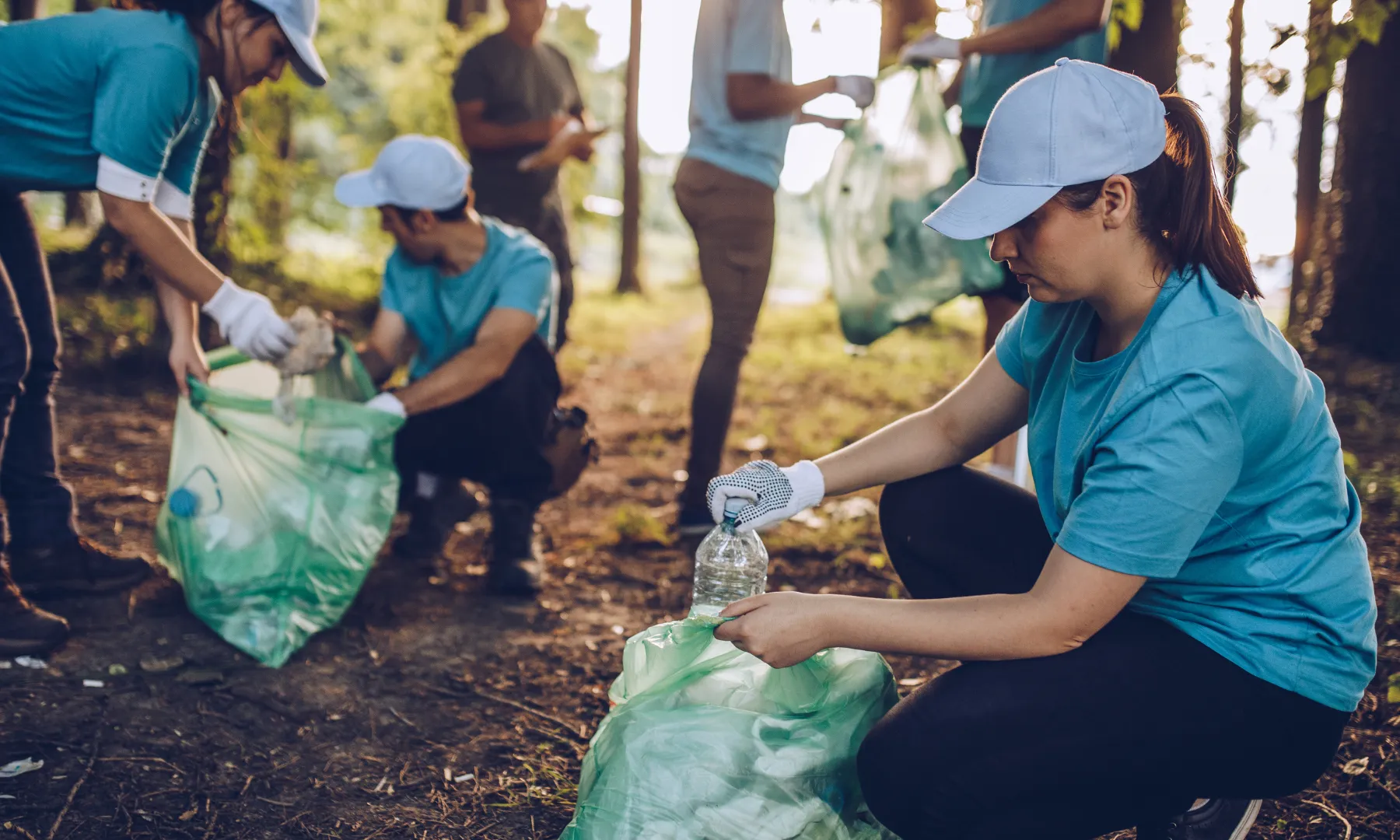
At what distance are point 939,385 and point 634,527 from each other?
10.8 feet

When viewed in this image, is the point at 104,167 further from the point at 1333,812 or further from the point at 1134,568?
the point at 1333,812

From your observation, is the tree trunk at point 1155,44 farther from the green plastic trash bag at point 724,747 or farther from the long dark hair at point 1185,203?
the green plastic trash bag at point 724,747

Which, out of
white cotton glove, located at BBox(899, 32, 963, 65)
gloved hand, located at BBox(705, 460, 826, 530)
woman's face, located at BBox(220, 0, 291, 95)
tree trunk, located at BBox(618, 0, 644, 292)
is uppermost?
white cotton glove, located at BBox(899, 32, 963, 65)

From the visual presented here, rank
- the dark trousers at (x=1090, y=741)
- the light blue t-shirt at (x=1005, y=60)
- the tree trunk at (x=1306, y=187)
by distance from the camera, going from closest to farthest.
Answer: the dark trousers at (x=1090, y=741), the light blue t-shirt at (x=1005, y=60), the tree trunk at (x=1306, y=187)

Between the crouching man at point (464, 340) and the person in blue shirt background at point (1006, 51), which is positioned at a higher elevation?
the person in blue shirt background at point (1006, 51)

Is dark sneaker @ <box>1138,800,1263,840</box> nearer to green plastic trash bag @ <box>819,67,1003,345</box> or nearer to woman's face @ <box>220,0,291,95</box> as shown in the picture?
green plastic trash bag @ <box>819,67,1003,345</box>

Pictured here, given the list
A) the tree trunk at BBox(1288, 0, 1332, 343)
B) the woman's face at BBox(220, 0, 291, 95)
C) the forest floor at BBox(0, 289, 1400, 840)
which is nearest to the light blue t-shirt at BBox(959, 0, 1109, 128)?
the forest floor at BBox(0, 289, 1400, 840)

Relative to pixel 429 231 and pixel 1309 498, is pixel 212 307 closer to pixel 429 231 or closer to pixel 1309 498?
pixel 429 231

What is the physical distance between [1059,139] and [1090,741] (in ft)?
2.67

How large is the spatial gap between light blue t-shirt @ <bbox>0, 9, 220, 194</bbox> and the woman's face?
0.27 ft

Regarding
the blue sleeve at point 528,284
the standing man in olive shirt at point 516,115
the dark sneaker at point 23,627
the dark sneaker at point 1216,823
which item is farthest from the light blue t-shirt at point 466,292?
the dark sneaker at point 1216,823

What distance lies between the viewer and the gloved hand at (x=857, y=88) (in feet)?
10.9

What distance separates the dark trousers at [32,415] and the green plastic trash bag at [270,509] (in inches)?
13.7

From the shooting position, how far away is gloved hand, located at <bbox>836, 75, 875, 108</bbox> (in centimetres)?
332
